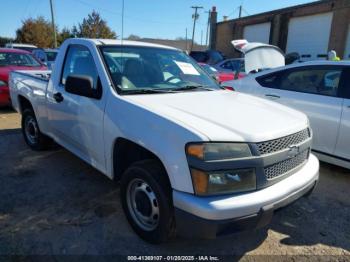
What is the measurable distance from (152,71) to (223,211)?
1.84 metres

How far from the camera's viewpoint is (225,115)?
259 cm

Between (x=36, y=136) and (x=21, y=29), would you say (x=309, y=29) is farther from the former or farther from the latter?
(x=21, y=29)

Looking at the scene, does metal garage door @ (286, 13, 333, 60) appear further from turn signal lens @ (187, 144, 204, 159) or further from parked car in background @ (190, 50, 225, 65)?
turn signal lens @ (187, 144, 204, 159)

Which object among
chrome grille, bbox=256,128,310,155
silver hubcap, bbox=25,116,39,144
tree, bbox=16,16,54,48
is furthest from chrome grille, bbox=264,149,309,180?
tree, bbox=16,16,54,48

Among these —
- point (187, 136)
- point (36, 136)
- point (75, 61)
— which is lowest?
point (36, 136)

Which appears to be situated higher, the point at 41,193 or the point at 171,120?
the point at 171,120

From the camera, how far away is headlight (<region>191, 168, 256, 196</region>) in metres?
2.14

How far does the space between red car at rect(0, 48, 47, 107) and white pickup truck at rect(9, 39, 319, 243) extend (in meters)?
4.55

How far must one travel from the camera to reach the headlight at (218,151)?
6.98ft

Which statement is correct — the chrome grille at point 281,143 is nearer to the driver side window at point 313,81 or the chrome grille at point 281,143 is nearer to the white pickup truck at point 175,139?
the white pickup truck at point 175,139

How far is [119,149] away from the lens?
2.93 m

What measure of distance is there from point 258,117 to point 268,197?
709mm

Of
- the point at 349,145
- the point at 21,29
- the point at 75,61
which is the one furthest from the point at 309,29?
the point at 21,29

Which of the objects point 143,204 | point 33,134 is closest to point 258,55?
point 33,134
